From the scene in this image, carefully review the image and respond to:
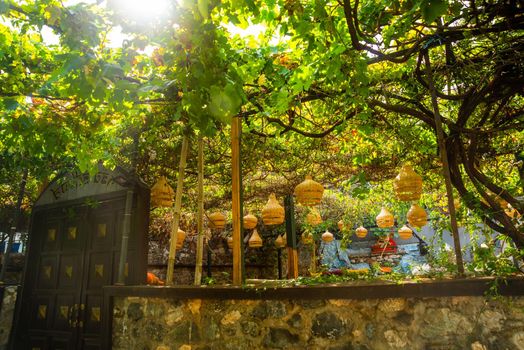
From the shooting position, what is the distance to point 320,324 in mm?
2926

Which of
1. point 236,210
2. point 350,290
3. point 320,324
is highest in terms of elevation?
point 236,210

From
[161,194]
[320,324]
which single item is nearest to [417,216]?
[320,324]

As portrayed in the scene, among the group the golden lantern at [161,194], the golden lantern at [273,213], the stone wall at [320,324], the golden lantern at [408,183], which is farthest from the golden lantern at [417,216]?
the golden lantern at [161,194]

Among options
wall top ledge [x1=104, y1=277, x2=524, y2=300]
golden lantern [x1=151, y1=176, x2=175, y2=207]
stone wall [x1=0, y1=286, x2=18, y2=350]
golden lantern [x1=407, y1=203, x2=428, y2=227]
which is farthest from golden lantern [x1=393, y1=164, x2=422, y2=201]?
stone wall [x1=0, y1=286, x2=18, y2=350]

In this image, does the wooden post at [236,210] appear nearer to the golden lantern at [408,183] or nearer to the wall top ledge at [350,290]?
the wall top ledge at [350,290]

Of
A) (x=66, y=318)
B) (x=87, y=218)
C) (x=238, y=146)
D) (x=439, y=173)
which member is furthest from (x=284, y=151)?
(x=66, y=318)

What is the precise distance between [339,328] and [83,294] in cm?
346

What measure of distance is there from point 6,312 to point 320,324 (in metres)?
5.16

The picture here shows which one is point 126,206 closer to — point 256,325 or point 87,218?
point 87,218

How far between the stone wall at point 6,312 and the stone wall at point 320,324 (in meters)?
2.94

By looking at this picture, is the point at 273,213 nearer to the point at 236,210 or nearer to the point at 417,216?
the point at 417,216

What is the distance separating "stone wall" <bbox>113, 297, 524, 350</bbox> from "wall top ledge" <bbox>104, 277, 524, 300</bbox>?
0.19 ft

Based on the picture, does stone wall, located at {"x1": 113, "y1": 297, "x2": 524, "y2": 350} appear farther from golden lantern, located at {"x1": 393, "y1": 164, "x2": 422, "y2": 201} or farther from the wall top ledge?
golden lantern, located at {"x1": 393, "y1": 164, "x2": 422, "y2": 201}

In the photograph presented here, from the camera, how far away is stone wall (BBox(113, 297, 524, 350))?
247 centimetres
